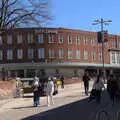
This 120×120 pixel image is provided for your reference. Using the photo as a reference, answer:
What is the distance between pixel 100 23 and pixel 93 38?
4580 cm

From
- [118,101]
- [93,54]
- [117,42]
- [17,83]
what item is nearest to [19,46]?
[93,54]

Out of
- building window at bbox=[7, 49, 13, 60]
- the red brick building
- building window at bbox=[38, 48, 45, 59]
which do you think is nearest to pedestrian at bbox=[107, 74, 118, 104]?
the red brick building

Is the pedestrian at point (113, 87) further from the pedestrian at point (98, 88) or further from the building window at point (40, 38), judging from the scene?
the building window at point (40, 38)

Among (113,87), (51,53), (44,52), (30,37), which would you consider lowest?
(113,87)

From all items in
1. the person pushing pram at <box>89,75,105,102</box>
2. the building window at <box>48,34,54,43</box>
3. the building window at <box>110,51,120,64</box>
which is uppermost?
the building window at <box>48,34,54,43</box>

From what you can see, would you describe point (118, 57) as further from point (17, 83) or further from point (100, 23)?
point (17, 83)

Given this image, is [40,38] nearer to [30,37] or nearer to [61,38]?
[30,37]

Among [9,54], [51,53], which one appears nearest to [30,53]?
[51,53]

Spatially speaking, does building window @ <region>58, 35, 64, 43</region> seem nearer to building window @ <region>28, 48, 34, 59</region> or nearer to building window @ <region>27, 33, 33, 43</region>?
building window @ <region>27, 33, 33, 43</region>

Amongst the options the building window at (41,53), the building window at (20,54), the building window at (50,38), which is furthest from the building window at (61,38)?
the building window at (20,54)

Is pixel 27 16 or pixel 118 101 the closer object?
pixel 118 101

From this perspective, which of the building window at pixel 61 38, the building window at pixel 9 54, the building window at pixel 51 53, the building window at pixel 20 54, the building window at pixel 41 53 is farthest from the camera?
the building window at pixel 9 54

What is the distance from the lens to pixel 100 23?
2837 inches

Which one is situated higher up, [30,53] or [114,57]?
[30,53]
